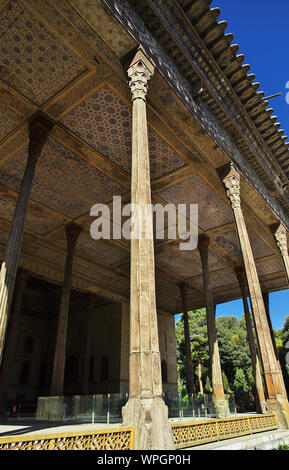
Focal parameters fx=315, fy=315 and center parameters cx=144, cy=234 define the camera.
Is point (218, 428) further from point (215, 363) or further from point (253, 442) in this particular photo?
point (215, 363)

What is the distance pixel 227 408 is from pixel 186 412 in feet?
8.33

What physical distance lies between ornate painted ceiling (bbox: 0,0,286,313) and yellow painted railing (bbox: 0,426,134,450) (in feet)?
18.3

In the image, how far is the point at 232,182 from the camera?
7.93 m

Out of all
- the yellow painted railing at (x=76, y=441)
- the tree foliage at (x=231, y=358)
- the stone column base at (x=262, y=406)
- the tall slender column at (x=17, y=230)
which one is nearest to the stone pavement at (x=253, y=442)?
the yellow painted railing at (x=76, y=441)

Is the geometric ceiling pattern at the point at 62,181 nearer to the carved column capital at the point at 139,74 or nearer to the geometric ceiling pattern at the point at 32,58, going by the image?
the geometric ceiling pattern at the point at 32,58

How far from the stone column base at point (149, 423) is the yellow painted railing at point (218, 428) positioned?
66cm

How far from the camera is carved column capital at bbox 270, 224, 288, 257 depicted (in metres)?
10.1

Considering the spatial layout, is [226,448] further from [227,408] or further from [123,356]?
[123,356]

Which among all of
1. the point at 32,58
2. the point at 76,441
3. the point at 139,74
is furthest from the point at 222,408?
the point at 32,58

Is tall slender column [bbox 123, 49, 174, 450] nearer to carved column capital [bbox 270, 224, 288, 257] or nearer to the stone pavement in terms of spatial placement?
the stone pavement

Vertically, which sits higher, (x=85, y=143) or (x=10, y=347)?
(x=85, y=143)

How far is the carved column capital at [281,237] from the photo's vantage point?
10.1m

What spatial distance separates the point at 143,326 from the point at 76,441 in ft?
4.26

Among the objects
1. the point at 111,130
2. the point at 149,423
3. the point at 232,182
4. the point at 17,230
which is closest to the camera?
the point at 149,423
